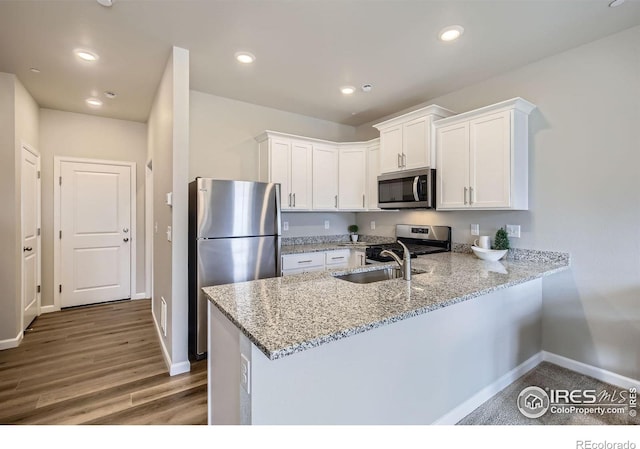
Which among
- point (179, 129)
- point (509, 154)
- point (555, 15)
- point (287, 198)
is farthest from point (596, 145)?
point (179, 129)

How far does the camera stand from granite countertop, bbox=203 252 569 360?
1.08 meters

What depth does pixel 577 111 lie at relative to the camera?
246 centimetres

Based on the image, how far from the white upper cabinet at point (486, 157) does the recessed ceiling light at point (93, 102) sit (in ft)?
13.0

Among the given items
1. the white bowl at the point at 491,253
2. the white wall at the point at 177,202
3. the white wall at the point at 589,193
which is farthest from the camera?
the white bowl at the point at 491,253

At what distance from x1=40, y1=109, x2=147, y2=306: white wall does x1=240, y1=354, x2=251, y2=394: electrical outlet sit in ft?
14.0

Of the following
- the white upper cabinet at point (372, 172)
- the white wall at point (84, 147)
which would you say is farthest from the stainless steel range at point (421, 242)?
the white wall at point (84, 147)

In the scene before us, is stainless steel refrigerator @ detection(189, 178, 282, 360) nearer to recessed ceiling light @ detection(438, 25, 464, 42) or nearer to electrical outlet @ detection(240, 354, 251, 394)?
electrical outlet @ detection(240, 354, 251, 394)

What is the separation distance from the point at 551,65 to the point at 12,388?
5.05 metres

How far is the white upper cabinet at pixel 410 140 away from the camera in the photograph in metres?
3.12

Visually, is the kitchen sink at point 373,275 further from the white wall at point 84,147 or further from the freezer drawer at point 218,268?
the white wall at point 84,147

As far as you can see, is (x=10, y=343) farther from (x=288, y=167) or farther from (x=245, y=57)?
(x=245, y=57)

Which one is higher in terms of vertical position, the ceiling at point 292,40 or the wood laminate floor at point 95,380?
the ceiling at point 292,40

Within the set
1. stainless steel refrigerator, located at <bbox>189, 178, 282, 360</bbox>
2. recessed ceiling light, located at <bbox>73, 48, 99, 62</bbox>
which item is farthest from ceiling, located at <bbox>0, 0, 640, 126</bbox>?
stainless steel refrigerator, located at <bbox>189, 178, 282, 360</bbox>

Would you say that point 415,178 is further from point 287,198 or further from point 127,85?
point 127,85
